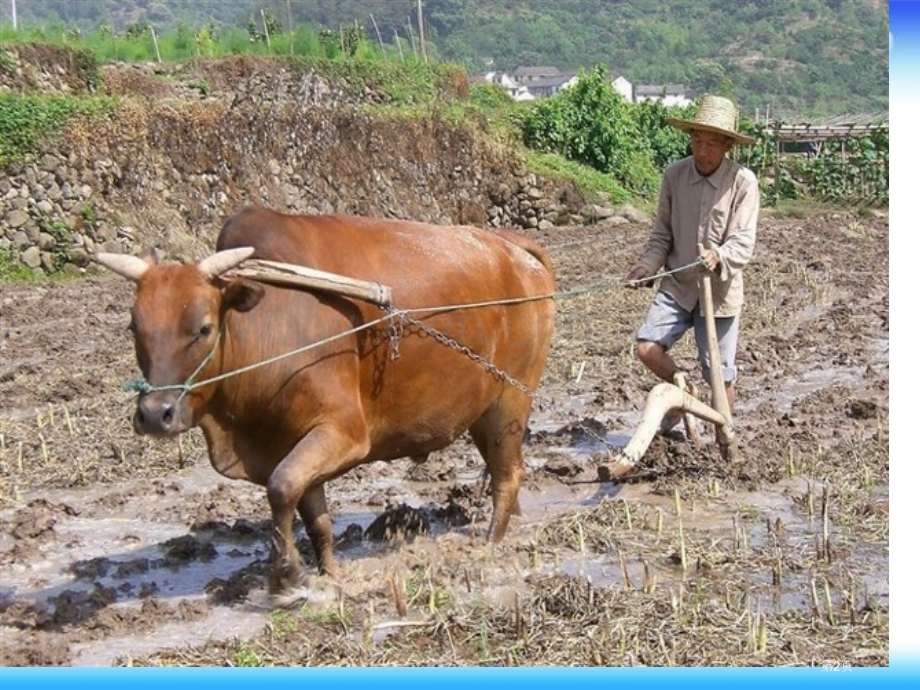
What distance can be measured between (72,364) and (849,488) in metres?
6.76

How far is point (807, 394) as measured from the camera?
30.6 feet

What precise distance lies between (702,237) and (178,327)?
316cm

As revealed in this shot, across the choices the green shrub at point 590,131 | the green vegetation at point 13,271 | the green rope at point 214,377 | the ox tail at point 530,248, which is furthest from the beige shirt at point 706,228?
the green shrub at point 590,131

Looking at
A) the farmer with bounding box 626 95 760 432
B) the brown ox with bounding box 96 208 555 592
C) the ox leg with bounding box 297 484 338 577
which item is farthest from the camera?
the farmer with bounding box 626 95 760 432

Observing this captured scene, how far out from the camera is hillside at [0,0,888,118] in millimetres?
76750

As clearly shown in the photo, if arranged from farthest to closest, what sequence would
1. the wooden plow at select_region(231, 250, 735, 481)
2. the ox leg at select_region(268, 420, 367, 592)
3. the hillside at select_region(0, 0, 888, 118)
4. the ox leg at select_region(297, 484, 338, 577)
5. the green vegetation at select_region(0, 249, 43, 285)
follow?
1. the hillside at select_region(0, 0, 888, 118)
2. the green vegetation at select_region(0, 249, 43, 285)
3. the ox leg at select_region(297, 484, 338, 577)
4. the wooden plow at select_region(231, 250, 735, 481)
5. the ox leg at select_region(268, 420, 367, 592)

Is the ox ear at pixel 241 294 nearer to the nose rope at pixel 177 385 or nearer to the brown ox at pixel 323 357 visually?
the brown ox at pixel 323 357

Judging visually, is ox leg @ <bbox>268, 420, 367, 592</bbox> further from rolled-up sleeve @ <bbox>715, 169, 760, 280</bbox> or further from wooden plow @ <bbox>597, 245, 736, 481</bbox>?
rolled-up sleeve @ <bbox>715, 169, 760, 280</bbox>

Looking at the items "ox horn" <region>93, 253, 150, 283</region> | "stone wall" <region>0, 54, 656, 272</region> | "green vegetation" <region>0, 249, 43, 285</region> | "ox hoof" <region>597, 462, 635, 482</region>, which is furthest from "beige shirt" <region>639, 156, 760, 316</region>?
"green vegetation" <region>0, 249, 43, 285</region>

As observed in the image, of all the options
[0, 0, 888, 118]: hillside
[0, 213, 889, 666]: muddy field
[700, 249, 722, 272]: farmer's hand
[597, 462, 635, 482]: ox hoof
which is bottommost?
[0, 213, 889, 666]: muddy field

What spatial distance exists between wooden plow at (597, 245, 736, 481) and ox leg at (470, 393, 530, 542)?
0.42 m

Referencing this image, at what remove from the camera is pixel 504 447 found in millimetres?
6090

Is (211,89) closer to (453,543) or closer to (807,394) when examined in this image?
(807,394)

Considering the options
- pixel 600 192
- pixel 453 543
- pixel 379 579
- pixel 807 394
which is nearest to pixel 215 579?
pixel 379 579
